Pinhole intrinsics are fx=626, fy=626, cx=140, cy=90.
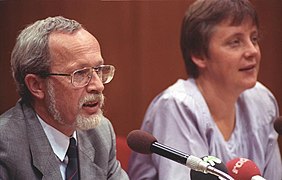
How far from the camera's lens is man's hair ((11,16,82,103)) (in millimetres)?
1651

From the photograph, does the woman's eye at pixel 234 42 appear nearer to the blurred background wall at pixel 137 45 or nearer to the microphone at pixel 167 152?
the blurred background wall at pixel 137 45

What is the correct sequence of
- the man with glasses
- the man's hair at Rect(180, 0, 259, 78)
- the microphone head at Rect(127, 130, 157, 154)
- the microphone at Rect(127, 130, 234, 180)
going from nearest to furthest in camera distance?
the microphone at Rect(127, 130, 234, 180) < the microphone head at Rect(127, 130, 157, 154) < the man with glasses < the man's hair at Rect(180, 0, 259, 78)

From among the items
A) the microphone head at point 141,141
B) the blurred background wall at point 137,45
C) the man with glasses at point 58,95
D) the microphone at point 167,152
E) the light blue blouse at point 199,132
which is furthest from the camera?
the blurred background wall at point 137,45

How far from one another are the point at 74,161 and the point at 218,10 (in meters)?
0.81

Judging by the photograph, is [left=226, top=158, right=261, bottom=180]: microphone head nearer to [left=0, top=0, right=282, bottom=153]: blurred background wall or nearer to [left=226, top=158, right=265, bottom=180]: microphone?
[left=226, top=158, right=265, bottom=180]: microphone

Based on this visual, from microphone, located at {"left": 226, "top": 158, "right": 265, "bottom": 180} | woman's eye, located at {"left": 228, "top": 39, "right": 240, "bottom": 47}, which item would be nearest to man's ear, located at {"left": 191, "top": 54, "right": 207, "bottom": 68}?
woman's eye, located at {"left": 228, "top": 39, "right": 240, "bottom": 47}

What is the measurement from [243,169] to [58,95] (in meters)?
0.53

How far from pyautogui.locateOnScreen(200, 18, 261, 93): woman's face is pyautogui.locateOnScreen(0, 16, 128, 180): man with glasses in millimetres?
595

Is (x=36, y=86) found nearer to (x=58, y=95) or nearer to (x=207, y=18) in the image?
(x=58, y=95)

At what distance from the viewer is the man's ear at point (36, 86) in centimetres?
169

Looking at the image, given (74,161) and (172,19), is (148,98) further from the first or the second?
(74,161)

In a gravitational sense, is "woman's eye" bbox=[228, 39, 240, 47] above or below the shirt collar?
above

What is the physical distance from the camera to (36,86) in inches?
66.6

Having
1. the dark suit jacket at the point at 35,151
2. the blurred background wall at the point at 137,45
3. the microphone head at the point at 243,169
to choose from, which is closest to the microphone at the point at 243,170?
the microphone head at the point at 243,169
